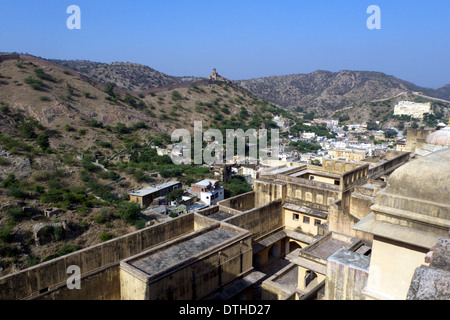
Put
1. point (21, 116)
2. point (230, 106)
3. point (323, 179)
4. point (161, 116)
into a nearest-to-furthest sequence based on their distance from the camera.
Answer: point (323, 179)
point (21, 116)
point (161, 116)
point (230, 106)

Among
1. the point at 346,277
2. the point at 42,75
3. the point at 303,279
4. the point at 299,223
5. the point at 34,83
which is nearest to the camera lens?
the point at 346,277

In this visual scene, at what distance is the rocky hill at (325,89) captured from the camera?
415 feet

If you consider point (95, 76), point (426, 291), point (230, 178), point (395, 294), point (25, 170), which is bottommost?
point (230, 178)

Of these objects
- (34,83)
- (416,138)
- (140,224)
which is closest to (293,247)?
(140,224)

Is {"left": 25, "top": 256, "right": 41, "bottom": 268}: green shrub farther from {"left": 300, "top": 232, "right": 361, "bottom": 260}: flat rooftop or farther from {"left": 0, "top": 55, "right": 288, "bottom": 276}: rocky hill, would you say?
{"left": 300, "top": 232, "right": 361, "bottom": 260}: flat rooftop

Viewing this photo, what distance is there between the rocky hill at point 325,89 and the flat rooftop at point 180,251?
118824 mm

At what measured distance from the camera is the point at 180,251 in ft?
35.3

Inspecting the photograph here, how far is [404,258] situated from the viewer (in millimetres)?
4742

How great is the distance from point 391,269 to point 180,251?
721 cm

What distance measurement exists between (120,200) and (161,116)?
104 feet

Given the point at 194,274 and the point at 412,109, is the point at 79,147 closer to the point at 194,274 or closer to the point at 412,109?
the point at 194,274

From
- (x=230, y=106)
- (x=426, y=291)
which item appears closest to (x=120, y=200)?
(x=426, y=291)

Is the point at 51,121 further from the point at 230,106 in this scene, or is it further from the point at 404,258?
the point at 404,258

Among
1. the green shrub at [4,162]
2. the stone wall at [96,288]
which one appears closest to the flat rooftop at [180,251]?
the stone wall at [96,288]
